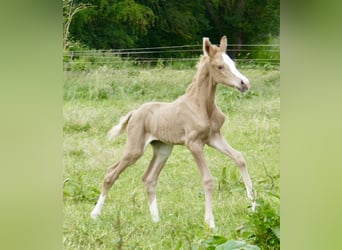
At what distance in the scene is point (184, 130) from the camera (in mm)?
1558

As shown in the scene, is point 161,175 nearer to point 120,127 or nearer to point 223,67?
point 120,127

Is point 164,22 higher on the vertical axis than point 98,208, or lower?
higher

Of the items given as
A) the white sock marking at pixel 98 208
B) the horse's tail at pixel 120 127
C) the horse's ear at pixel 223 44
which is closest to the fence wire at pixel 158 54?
the horse's ear at pixel 223 44

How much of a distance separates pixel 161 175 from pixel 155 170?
21 mm

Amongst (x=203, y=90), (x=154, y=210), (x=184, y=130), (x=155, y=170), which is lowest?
(x=154, y=210)

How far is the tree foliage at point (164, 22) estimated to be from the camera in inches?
58.9

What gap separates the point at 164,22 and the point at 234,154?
1.23 ft

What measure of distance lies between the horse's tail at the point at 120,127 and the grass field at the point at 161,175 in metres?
0.01

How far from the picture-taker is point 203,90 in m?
1.53

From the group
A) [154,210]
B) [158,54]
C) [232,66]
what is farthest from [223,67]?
[154,210]
